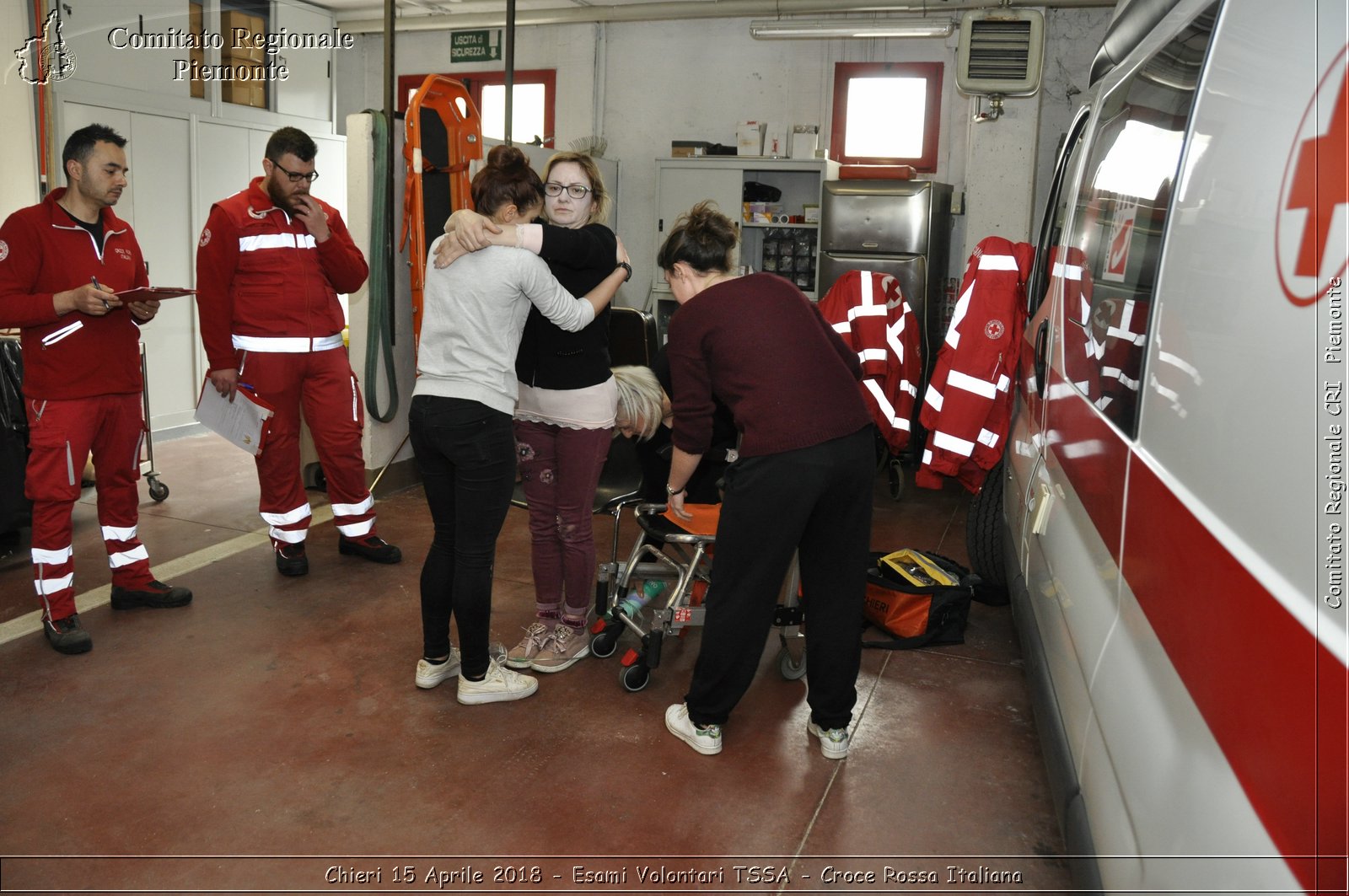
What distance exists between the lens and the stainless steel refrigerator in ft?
24.3

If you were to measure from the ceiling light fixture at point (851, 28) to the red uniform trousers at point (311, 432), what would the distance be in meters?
5.14

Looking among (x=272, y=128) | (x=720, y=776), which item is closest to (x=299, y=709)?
(x=720, y=776)

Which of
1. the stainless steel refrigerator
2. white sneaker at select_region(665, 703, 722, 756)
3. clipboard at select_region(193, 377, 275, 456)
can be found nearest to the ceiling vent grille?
the stainless steel refrigerator

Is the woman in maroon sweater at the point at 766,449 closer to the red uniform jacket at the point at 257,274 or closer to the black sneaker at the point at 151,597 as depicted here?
the red uniform jacket at the point at 257,274

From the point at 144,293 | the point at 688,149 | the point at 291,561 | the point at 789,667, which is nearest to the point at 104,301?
the point at 144,293

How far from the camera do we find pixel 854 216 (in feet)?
24.7

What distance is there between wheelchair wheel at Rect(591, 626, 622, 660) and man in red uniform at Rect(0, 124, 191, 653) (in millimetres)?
1782

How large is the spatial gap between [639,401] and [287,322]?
1701mm

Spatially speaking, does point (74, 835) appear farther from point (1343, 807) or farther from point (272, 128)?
point (272, 128)

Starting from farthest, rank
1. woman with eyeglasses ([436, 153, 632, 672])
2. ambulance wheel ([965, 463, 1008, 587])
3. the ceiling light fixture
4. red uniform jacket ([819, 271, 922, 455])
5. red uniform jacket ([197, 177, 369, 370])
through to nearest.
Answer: the ceiling light fixture
red uniform jacket ([819, 271, 922, 455])
ambulance wheel ([965, 463, 1008, 587])
red uniform jacket ([197, 177, 369, 370])
woman with eyeglasses ([436, 153, 632, 672])

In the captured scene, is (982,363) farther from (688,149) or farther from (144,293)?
(688,149)

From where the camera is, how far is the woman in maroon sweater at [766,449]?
2.63m

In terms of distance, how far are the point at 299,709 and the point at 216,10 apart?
6474mm

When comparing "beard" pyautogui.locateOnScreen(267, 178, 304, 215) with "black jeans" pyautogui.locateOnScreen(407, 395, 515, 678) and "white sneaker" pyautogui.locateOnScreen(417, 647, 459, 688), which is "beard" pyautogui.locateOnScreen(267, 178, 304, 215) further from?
"white sneaker" pyautogui.locateOnScreen(417, 647, 459, 688)
